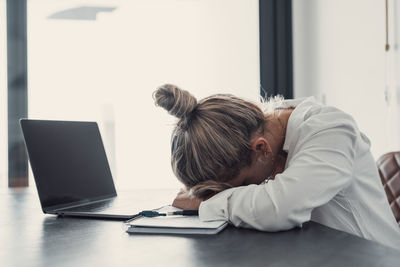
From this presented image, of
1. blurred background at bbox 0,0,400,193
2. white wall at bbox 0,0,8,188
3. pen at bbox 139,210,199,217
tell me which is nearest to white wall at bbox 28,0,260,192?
blurred background at bbox 0,0,400,193

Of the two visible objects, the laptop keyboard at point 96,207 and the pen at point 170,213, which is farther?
the laptop keyboard at point 96,207

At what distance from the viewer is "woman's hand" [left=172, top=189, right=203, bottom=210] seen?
3.01 feet

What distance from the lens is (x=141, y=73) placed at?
2.80 metres

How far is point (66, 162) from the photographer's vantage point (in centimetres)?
110

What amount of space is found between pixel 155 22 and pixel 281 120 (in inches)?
80.0

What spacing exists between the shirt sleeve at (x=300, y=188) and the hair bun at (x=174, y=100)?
19 cm

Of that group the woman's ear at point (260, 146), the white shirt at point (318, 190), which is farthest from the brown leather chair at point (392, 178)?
the woman's ear at point (260, 146)

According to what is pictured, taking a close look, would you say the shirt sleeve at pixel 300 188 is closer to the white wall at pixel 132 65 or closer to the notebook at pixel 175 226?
the notebook at pixel 175 226

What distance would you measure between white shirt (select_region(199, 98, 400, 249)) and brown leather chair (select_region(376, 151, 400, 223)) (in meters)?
0.48

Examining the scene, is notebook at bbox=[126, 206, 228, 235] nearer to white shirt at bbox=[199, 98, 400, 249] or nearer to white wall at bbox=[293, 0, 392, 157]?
white shirt at bbox=[199, 98, 400, 249]

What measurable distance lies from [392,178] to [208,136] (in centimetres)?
89

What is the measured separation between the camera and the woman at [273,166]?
788 mm

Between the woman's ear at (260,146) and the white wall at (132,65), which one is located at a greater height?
the white wall at (132,65)

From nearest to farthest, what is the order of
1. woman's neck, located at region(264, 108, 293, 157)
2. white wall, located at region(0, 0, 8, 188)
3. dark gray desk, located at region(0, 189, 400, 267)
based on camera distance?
dark gray desk, located at region(0, 189, 400, 267)
woman's neck, located at region(264, 108, 293, 157)
white wall, located at region(0, 0, 8, 188)
